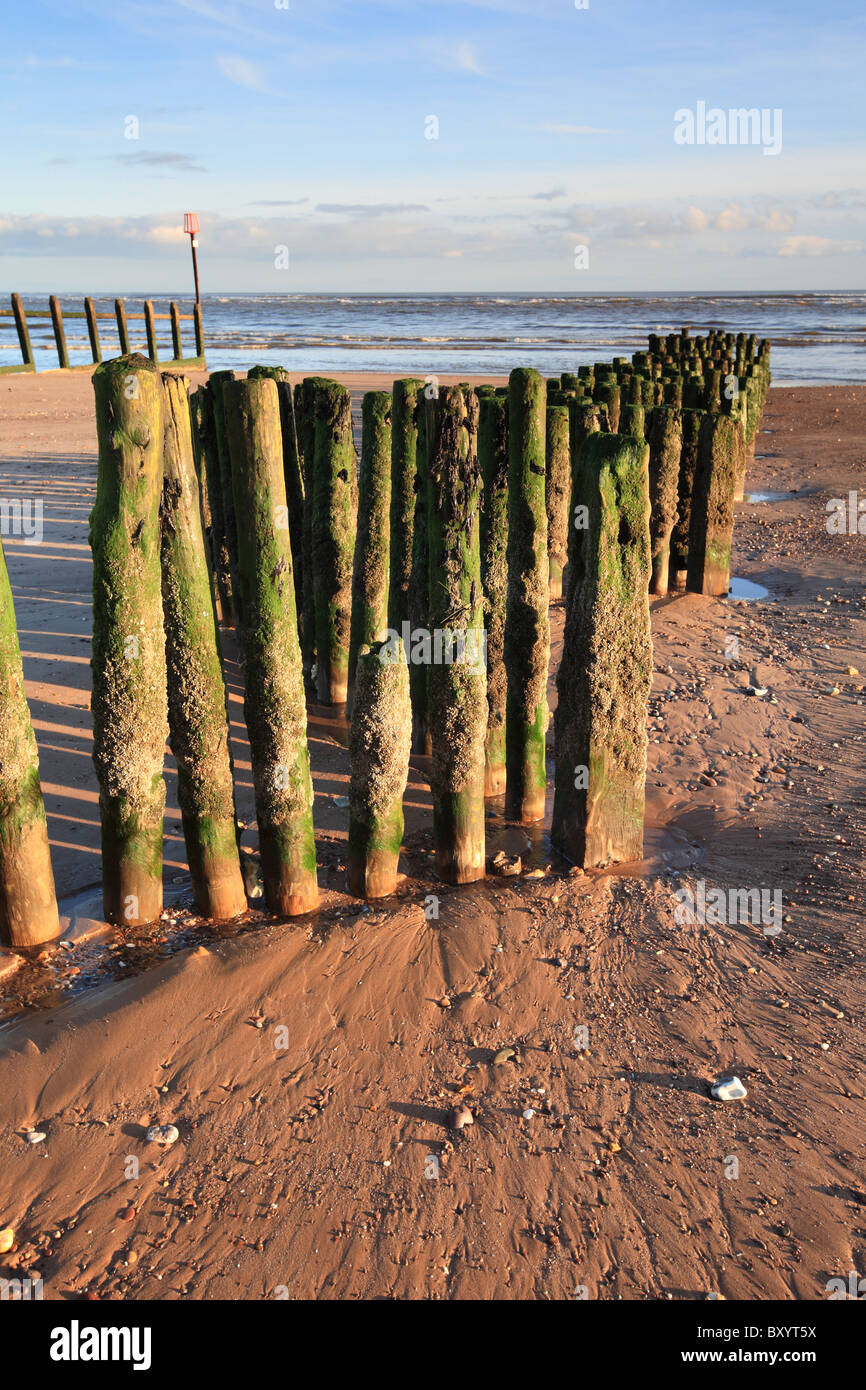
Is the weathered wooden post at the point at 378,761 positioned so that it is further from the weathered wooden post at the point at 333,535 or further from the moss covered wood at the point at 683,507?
the moss covered wood at the point at 683,507

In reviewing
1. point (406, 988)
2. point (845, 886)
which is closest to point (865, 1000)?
point (845, 886)

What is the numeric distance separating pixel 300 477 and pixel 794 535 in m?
7.74

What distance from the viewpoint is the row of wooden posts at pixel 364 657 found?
4164mm

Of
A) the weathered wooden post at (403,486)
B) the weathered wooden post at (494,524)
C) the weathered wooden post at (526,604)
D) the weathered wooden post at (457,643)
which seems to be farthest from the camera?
the weathered wooden post at (403,486)

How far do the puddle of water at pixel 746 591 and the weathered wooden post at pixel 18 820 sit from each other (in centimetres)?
746

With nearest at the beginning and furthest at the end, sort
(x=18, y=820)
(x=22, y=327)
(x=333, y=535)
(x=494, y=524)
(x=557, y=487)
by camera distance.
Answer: (x=18, y=820), (x=494, y=524), (x=333, y=535), (x=557, y=487), (x=22, y=327)

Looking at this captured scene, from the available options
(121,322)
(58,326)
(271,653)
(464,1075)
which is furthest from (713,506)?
(58,326)

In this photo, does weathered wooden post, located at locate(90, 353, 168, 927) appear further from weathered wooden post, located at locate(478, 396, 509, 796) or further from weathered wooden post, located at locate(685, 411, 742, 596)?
weathered wooden post, located at locate(685, 411, 742, 596)

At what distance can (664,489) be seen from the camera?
9.29m

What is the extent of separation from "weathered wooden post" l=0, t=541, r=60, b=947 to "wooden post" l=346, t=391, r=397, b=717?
2.33 m

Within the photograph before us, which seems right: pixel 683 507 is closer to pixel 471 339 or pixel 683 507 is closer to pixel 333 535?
pixel 333 535

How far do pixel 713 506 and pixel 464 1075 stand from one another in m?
7.28

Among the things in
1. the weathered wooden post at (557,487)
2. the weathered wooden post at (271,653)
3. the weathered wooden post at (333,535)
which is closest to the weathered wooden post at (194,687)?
the weathered wooden post at (271,653)

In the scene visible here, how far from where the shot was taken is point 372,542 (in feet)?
20.9
